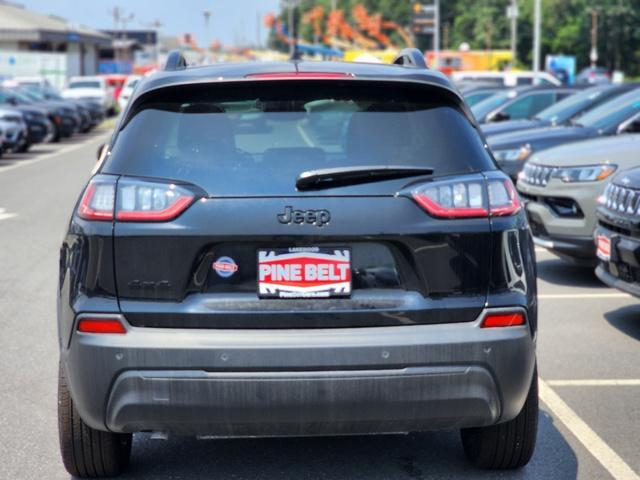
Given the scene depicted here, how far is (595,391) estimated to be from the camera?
6070 millimetres

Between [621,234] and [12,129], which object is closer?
[621,234]

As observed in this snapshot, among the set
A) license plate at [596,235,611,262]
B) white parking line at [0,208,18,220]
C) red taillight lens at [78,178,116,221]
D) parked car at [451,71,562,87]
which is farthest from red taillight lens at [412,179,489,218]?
parked car at [451,71,562,87]

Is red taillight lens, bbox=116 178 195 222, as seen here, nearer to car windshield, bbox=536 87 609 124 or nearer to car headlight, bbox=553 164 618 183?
car headlight, bbox=553 164 618 183

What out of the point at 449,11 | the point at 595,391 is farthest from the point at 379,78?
the point at 449,11

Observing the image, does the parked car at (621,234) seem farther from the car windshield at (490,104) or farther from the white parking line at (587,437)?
the car windshield at (490,104)

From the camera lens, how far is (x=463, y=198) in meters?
4.06

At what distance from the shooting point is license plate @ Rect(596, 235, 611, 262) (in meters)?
7.47

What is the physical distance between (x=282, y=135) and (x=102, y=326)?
0.95 m

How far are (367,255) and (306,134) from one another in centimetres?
54

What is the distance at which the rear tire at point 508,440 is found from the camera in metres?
4.52

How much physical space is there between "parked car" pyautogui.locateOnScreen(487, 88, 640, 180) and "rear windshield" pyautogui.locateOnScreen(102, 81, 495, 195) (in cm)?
807

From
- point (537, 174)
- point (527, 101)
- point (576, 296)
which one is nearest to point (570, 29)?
point (527, 101)

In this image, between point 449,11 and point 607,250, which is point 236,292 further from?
point 449,11

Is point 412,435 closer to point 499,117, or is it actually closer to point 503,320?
point 503,320
